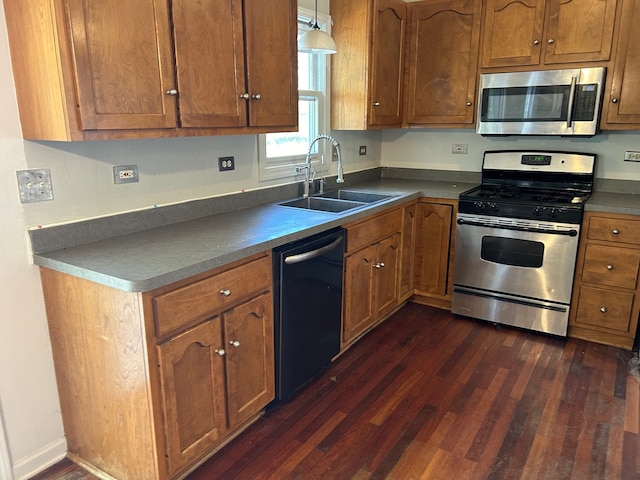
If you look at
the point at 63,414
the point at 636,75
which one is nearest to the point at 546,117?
the point at 636,75

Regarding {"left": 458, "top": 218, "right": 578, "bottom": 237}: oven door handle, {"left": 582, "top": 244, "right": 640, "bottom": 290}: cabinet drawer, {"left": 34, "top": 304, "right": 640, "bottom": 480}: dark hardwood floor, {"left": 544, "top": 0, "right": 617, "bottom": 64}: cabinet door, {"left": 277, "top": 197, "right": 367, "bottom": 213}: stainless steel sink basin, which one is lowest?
{"left": 34, "top": 304, "right": 640, "bottom": 480}: dark hardwood floor

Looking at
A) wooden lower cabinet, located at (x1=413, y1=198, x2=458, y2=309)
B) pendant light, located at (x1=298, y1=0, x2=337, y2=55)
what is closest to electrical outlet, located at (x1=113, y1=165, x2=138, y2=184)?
pendant light, located at (x1=298, y1=0, x2=337, y2=55)

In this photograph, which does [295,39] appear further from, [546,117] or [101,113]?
[546,117]

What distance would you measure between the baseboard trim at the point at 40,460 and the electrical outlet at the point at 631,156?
3.73 metres

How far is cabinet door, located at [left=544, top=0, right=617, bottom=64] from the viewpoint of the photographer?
2938 mm

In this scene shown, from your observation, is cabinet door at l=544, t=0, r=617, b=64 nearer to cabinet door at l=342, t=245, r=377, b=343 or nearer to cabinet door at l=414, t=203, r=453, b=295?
cabinet door at l=414, t=203, r=453, b=295

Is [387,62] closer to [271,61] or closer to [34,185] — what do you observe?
[271,61]

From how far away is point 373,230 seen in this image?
9.71 ft

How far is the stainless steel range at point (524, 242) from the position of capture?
3.05 m

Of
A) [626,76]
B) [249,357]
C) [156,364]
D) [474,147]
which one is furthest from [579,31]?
[156,364]

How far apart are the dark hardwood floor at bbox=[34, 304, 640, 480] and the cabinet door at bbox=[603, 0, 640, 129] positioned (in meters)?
1.46

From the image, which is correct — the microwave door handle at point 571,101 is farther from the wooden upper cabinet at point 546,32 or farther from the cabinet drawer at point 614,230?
the cabinet drawer at point 614,230

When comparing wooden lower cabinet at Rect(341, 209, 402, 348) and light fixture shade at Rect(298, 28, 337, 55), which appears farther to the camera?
wooden lower cabinet at Rect(341, 209, 402, 348)

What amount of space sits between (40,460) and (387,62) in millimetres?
3102
